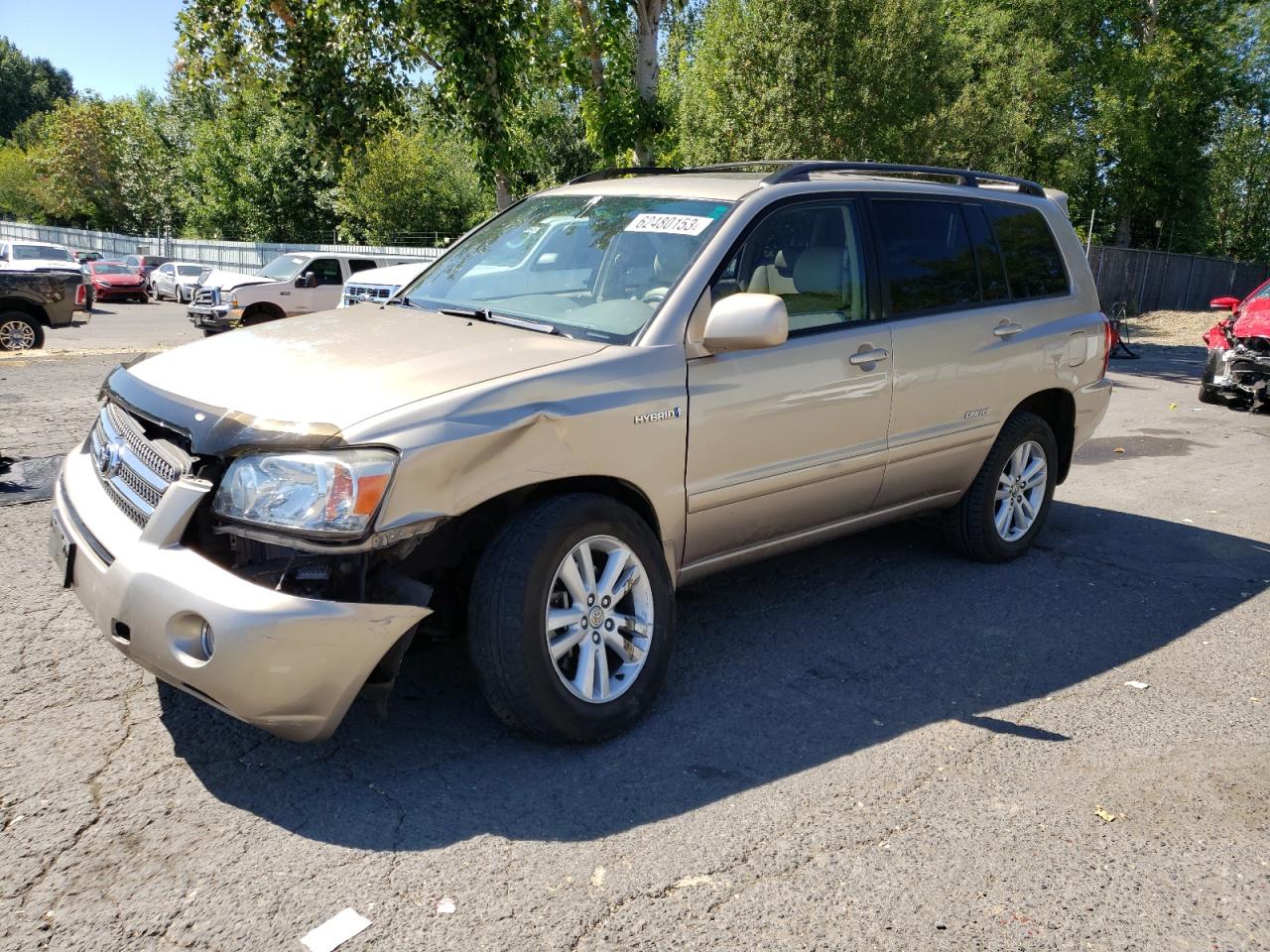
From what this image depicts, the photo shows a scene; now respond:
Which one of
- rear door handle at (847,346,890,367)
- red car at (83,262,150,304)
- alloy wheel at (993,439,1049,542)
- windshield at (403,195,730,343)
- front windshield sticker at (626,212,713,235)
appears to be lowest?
red car at (83,262,150,304)

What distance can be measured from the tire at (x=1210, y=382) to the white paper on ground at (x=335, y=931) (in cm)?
1246

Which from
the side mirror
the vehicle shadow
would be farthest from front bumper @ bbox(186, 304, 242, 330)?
the side mirror

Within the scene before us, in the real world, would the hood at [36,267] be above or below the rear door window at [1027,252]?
below

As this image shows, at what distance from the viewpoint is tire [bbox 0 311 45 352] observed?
556 inches

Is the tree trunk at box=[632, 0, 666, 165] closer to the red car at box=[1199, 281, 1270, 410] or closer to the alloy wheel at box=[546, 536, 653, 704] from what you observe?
the red car at box=[1199, 281, 1270, 410]

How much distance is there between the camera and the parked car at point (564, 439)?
2961 mm

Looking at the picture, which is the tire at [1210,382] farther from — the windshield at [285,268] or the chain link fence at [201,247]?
the chain link fence at [201,247]

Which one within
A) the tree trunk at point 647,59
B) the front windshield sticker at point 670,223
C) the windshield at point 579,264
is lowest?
the windshield at point 579,264

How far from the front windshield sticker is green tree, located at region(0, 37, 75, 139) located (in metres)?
109

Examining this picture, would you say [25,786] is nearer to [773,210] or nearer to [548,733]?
[548,733]

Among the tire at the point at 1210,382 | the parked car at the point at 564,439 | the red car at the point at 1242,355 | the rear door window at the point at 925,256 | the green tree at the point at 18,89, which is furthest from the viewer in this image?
the green tree at the point at 18,89

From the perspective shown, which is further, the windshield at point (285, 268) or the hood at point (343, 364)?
the windshield at point (285, 268)

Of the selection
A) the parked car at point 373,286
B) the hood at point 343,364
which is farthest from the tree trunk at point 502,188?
the hood at point 343,364

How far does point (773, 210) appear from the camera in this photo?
4.21 metres
